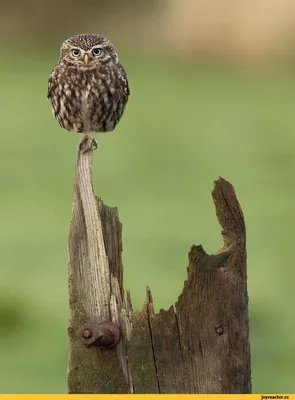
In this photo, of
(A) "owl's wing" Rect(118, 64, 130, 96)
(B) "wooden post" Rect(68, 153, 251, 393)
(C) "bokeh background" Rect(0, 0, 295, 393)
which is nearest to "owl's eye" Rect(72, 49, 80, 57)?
(A) "owl's wing" Rect(118, 64, 130, 96)

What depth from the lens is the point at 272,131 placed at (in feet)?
56.8

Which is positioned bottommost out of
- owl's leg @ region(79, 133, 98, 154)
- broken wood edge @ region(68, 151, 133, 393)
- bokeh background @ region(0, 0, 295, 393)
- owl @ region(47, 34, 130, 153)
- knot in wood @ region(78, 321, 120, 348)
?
knot in wood @ region(78, 321, 120, 348)

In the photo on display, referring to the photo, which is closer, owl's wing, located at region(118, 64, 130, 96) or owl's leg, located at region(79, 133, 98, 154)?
owl's leg, located at region(79, 133, 98, 154)

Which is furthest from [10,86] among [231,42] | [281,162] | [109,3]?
[281,162]

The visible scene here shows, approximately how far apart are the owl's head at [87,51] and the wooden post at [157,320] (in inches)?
64.7

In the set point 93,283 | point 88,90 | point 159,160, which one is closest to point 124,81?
point 88,90

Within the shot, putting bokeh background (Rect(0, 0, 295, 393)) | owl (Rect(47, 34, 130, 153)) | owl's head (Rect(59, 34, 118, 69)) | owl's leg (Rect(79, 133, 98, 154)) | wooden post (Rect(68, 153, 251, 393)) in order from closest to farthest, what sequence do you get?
wooden post (Rect(68, 153, 251, 393))
owl's leg (Rect(79, 133, 98, 154))
owl's head (Rect(59, 34, 118, 69))
owl (Rect(47, 34, 130, 153))
bokeh background (Rect(0, 0, 295, 393))

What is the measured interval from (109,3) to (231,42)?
1.89 metres

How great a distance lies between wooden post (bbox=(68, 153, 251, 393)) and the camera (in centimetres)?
314

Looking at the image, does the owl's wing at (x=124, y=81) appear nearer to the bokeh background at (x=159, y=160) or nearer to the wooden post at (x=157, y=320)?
the wooden post at (x=157, y=320)

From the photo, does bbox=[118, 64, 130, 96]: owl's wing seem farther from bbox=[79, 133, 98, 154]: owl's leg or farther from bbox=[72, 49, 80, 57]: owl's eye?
bbox=[79, 133, 98, 154]: owl's leg

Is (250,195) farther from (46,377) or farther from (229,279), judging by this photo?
(229,279)

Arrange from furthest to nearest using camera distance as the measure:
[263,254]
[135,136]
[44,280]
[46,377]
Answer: [135,136], [263,254], [44,280], [46,377]

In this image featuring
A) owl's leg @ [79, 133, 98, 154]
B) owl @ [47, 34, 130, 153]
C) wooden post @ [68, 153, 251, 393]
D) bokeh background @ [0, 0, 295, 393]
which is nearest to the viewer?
wooden post @ [68, 153, 251, 393]
